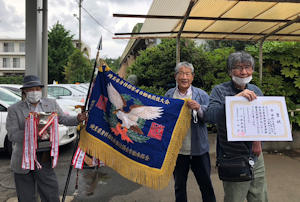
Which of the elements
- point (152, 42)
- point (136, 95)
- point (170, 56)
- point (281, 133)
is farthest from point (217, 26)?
point (152, 42)

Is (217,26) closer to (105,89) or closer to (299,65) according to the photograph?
(299,65)

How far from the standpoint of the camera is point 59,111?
2652 millimetres

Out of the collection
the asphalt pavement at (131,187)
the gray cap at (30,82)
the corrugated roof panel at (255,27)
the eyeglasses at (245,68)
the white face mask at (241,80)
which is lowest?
the asphalt pavement at (131,187)

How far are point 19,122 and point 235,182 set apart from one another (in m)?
2.17

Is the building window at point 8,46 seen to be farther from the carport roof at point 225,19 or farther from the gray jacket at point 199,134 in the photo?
the gray jacket at point 199,134

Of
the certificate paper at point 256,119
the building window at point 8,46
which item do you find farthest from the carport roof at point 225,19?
the building window at point 8,46

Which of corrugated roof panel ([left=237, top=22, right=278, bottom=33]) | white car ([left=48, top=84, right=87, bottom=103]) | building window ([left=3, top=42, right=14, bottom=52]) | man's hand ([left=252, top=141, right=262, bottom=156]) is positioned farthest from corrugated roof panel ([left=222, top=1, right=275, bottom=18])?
building window ([left=3, top=42, right=14, bottom=52])

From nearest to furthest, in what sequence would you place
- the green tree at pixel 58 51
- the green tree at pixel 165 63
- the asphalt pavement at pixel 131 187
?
the asphalt pavement at pixel 131 187, the green tree at pixel 165 63, the green tree at pixel 58 51

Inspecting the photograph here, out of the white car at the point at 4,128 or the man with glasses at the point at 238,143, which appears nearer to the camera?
the man with glasses at the point at 238,143

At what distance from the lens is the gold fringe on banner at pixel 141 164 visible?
2328 millimetres

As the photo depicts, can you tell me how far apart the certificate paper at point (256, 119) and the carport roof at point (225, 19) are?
9.13ft

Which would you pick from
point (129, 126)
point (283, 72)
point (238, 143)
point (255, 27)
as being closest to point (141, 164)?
point (129, 126)

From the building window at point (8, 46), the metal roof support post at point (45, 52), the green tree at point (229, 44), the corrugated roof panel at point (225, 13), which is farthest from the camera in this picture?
the building window at point (8, 46)

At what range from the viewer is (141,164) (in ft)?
7.79
